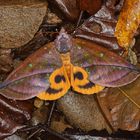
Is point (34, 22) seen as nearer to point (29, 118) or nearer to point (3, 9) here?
point (3, 9)

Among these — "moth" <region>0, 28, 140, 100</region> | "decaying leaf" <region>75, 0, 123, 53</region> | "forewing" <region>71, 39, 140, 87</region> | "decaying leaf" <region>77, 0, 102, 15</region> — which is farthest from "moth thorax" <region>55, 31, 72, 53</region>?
"decaying leaf" <region>77, 0, 102, 15</region>

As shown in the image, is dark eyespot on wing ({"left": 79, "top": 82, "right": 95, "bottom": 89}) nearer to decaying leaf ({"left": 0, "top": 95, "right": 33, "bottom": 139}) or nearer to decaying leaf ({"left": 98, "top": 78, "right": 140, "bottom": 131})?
decaying leaf ({"left": 98, "top": 78, "right": 140, "bottom": 131})

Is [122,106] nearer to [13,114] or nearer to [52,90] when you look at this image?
[52,90]

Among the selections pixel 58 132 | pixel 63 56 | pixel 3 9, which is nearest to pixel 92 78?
pixel 63 56

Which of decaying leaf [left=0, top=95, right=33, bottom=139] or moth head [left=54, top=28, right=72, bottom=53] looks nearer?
moth head [left=54, top=28, right=72, bottom=53]

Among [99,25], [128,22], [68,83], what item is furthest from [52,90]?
[128,22]

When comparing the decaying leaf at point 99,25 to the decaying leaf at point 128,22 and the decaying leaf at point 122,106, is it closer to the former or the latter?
the decaying leaf at point 128,22

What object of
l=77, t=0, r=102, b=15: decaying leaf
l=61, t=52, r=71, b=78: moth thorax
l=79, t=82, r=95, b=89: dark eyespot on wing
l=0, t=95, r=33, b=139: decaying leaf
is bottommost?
l=0, t=95, r=33, b=139: decaying leaf
